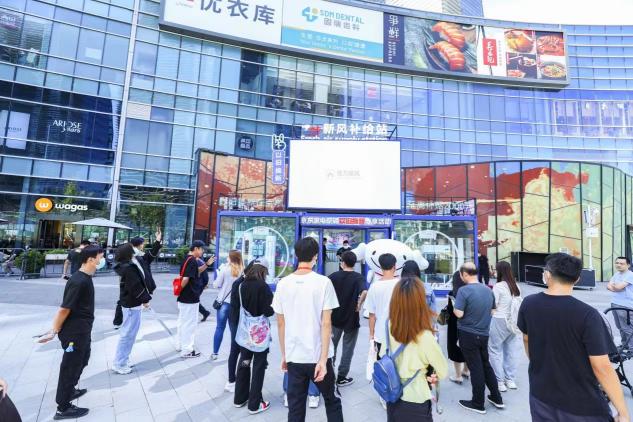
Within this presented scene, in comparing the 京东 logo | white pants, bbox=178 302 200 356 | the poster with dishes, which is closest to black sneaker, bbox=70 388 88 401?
white pants, bbox=178 302 200 356

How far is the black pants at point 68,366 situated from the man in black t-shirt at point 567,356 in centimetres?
478

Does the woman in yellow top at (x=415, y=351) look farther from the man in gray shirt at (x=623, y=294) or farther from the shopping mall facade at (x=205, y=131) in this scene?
the shopping mall facade at (x=205, y=131)

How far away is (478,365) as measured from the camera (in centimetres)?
403

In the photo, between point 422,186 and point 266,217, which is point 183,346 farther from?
point 422,186

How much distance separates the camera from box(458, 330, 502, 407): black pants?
158 inches

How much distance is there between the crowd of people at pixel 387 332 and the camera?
7.36 feet

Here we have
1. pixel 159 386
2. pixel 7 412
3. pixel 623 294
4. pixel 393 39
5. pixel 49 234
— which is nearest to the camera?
pixel 7 412

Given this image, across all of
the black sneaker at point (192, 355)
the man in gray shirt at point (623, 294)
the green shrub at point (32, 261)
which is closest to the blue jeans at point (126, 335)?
the black sneaker at point (192, 355)

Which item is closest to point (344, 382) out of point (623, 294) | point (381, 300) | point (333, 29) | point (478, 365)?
point (381, 300)

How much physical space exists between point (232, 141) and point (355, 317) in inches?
939

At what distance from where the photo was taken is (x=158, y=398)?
4262mm

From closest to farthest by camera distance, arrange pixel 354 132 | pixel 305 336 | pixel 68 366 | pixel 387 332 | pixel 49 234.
Result: pixel 387 332 → pixel 305 336 → pixel 68 366 → pixel 354 132 → pixel 49 234

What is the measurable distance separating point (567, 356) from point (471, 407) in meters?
2.38

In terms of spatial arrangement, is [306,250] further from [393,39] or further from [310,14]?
[393,39]
